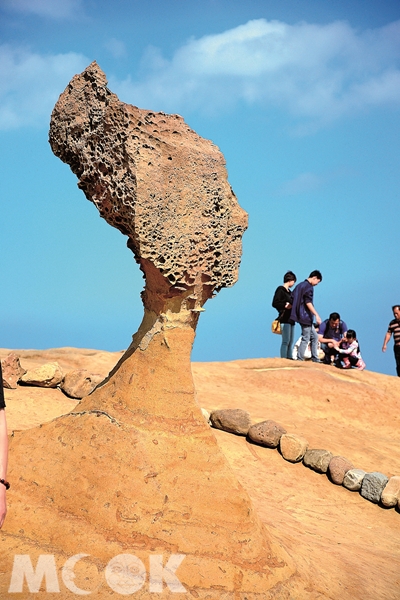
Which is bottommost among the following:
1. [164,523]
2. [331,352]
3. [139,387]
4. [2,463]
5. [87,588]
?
[87,588]

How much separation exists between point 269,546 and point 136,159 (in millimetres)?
2339

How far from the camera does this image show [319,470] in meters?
6.61

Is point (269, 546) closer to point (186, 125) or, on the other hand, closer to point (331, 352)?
point (186, 125)

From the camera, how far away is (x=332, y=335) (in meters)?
12.1

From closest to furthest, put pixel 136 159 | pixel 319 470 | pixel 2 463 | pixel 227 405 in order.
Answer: pixel 2 463, pixel 136 159, pixel 319 470, pixel 227 405

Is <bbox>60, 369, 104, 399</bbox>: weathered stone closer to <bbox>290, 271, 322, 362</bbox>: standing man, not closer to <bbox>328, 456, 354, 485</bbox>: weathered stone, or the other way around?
<bbox>328, 456, 354, 485</bbox>: weathered stone

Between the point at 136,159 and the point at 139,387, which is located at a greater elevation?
the point at 136,159

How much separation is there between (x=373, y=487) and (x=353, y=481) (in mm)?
199

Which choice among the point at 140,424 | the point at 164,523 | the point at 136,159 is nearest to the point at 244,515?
the point at 164,523

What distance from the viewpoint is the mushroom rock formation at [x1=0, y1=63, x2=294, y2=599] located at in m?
3.45

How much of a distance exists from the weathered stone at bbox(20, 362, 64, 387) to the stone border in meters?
1.74

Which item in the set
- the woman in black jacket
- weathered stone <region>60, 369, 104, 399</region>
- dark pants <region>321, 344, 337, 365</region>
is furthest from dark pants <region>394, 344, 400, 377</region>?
weathered stone <region>60, 369, 104, 399</region>

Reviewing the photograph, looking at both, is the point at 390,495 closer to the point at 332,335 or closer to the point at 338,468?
the point at 338,468

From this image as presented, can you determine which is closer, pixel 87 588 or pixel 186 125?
pixel 87 588
